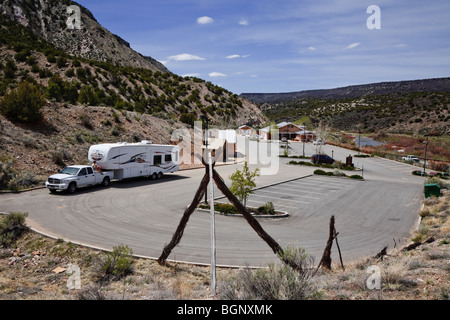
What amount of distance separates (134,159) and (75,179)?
525 centimetres

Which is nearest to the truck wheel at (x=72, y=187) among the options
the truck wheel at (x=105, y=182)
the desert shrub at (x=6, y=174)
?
the truck wheel at (x=105, y=182)

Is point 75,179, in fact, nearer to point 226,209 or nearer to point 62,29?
point 226,209

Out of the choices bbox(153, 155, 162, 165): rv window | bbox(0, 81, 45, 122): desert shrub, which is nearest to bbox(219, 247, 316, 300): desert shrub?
bbox(153, 155, 162, 165): rv window

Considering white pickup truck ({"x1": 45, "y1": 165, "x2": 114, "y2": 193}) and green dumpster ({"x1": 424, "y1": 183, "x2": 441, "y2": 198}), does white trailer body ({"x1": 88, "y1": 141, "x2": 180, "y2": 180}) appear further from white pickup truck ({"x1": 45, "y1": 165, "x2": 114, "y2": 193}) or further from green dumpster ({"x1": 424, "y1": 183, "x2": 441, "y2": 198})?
green dumpster ({"x1": 424, "y1": 183, "x2": 441, "y2": 198})

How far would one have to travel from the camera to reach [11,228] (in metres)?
13.2

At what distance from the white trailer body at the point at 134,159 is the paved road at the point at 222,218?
3.13 ft

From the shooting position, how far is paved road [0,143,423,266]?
12633 millimetres

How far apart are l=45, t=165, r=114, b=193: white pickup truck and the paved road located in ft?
1.76

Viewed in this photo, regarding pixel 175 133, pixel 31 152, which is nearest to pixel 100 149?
pixel 31 152

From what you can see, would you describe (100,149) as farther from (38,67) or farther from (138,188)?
(38,67)

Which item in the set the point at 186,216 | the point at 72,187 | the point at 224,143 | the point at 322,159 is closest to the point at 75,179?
the point at 72,187

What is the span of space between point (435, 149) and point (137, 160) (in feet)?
186

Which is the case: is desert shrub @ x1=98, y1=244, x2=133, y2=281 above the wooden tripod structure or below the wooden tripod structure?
below
